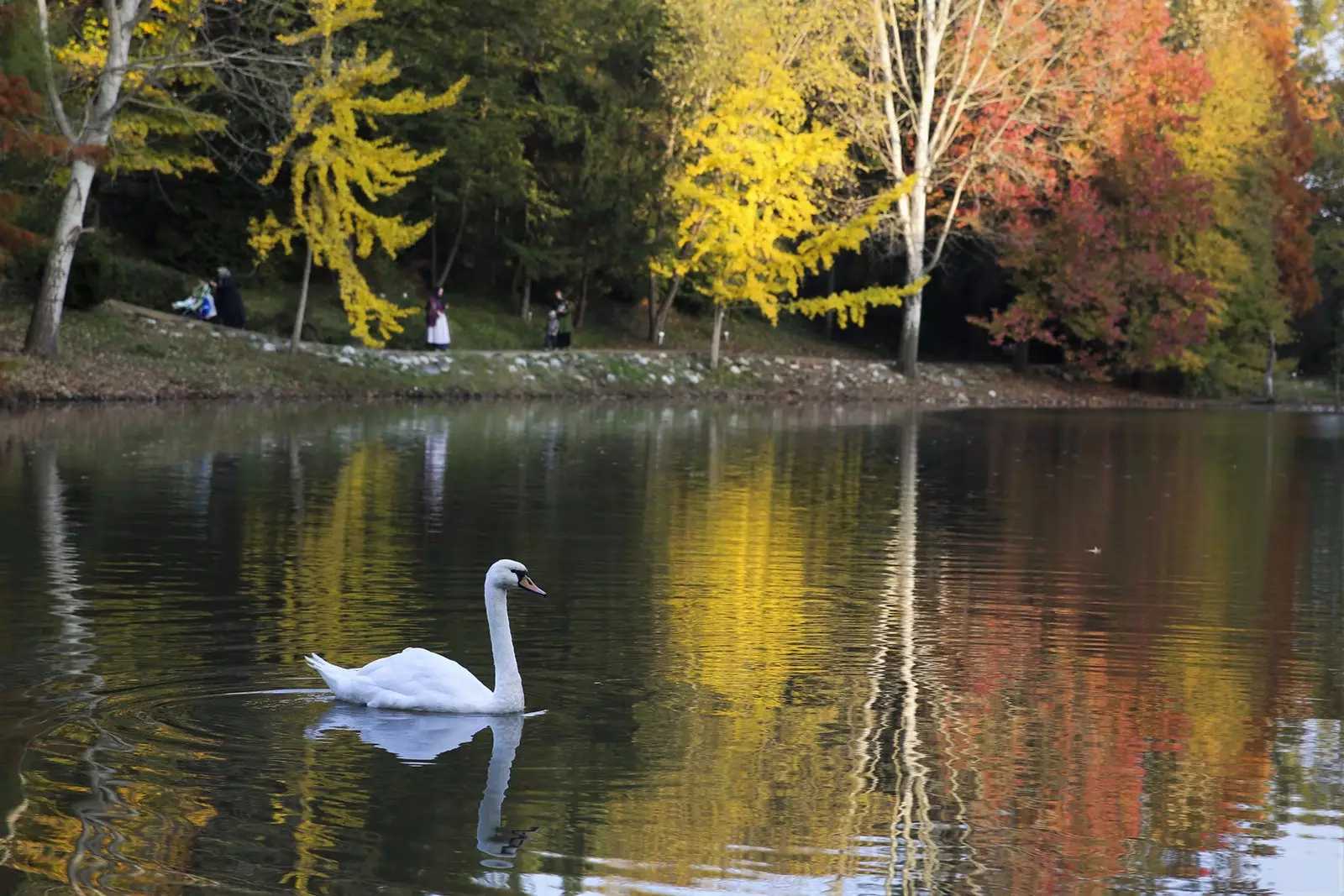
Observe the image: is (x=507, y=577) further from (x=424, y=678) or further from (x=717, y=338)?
(x=717, y=338)

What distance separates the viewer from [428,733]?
33.4 ft

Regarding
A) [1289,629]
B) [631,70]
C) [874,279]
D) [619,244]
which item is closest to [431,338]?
[619,244]

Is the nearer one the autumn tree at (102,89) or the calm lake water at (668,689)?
the calm lake water at (668,689)

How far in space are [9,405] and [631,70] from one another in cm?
2062

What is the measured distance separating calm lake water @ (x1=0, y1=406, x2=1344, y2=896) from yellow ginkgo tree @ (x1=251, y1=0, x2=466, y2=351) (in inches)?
541

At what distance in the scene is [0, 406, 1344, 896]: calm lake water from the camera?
319 inches

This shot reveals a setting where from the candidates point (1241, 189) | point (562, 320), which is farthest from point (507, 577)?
point (1241, 189)

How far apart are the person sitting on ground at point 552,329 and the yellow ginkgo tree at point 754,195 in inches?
113

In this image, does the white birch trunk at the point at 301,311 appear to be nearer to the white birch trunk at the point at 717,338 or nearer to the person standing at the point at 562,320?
the person standing at the point at 562,320

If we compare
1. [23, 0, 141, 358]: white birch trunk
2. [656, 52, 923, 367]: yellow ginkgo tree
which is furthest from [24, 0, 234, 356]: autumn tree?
[656, 52, 923, 367]: yellow ginkgo tree

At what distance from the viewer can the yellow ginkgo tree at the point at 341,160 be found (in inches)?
1426

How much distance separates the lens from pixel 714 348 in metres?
48.3

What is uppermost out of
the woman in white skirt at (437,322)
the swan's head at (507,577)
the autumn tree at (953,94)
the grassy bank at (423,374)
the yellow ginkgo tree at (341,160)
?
the autumn tree at (953,94)

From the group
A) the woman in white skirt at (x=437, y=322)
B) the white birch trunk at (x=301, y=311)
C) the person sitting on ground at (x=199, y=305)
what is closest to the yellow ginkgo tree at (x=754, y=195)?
the woman in white skirt at (x=437, y=322)
